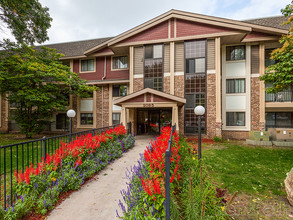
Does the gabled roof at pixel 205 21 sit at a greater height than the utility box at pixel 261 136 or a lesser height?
greater

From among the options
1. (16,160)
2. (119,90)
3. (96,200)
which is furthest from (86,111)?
(96,200)

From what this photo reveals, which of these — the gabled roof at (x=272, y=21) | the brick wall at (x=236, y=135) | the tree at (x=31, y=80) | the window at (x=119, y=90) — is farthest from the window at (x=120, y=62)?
the gabled roof at (x=272, y=21)

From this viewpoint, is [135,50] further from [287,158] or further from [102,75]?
[287,158]

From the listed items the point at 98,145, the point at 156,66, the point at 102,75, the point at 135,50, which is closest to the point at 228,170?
the point at 98,145

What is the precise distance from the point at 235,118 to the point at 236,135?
1.50 m

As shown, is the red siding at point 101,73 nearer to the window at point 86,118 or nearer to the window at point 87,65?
the window at point 87,65

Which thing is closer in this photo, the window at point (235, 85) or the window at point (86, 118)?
the window at point (235, 85)

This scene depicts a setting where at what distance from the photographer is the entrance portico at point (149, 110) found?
9.74 metres

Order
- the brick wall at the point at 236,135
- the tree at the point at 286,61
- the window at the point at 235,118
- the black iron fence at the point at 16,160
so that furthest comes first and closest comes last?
the window at the point at 235,118
the brick wall at the point at 236,135
the tree at the point at 286,61
the black iron fence at the point at 16,160

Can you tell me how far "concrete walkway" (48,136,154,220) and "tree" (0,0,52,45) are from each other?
12.6 meters

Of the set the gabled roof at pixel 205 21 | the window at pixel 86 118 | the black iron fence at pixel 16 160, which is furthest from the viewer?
the window at pixel 86 118

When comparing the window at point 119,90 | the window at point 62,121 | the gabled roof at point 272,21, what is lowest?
the window at point 62,121

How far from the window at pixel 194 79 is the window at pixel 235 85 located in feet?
9.05

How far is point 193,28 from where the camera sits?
11.9 meters
